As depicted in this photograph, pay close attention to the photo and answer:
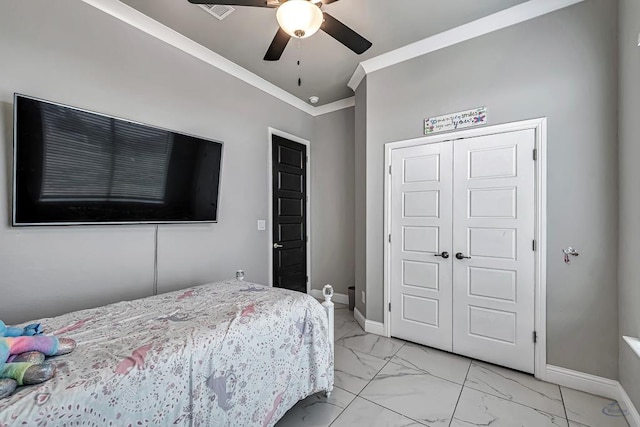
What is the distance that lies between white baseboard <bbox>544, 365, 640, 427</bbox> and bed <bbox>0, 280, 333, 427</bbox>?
1810 millimetres

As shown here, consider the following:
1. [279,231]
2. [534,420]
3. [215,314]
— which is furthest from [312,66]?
[534,420]

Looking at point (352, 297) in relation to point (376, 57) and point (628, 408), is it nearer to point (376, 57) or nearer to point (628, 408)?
point (628, 408)

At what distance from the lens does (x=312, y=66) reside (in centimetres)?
306

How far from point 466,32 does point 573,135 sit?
1.28 metres

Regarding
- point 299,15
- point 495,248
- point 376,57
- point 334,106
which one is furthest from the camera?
point 334,106

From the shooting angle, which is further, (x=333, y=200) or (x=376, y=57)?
(x=333, y=200)

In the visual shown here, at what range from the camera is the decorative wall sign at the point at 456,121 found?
2.46m

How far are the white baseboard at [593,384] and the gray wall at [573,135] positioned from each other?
5 cm

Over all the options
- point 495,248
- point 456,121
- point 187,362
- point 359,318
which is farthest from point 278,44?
point 359,318

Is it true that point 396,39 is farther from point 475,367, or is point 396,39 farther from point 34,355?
point 34,355

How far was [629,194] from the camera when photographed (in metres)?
1.78

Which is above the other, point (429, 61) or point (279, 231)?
point (429, 61)

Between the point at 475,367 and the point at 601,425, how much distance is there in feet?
2.58

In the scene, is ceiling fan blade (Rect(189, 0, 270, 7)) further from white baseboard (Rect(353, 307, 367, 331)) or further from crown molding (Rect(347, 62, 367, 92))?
white baseboard (Rect(353, 307, 367, 331))
